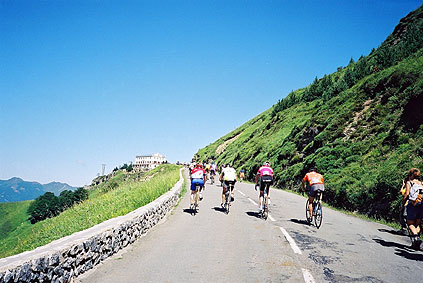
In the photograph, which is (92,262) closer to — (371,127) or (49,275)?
(49,275)

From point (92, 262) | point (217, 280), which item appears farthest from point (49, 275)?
point (217, 280)

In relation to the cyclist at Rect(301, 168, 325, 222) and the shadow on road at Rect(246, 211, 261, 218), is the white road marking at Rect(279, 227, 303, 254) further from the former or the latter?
the shadow on road at Rect(246, 211, 261, 218)

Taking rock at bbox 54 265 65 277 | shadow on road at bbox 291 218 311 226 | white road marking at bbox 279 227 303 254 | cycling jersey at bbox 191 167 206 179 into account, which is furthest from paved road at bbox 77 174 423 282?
cycling jersey at bbox 191 167 206 179

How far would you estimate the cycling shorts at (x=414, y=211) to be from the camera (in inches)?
275

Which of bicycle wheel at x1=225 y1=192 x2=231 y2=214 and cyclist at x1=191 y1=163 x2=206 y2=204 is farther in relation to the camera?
bicycle wheel at x1=225 y1=192 x2=231 y2=214

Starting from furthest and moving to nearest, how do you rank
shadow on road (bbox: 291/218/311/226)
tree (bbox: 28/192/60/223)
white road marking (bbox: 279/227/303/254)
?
tree (bbox: 28/192/60/223)
shadow on road (bbox: 291/218/311/226)
white road marking (bbox: 279/227/303/254)

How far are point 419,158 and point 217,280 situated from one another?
1235cm

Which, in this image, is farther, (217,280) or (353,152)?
(353,152)

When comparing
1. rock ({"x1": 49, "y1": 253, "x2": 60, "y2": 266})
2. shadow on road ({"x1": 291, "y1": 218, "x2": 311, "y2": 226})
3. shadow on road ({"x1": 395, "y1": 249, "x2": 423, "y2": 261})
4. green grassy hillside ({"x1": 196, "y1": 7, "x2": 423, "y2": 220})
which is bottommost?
shadow on road ({"x1": 395, "y1": 249, "x2": 423, "y2": 261})

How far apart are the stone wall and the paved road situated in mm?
270

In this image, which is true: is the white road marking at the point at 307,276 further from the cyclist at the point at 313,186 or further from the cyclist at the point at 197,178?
the cyclist at the point at 197,178

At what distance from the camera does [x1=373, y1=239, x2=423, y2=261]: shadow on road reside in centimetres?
642

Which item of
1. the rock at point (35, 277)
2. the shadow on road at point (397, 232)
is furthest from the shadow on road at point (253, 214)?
the rock at point (35, 277)

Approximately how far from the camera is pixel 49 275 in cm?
402
